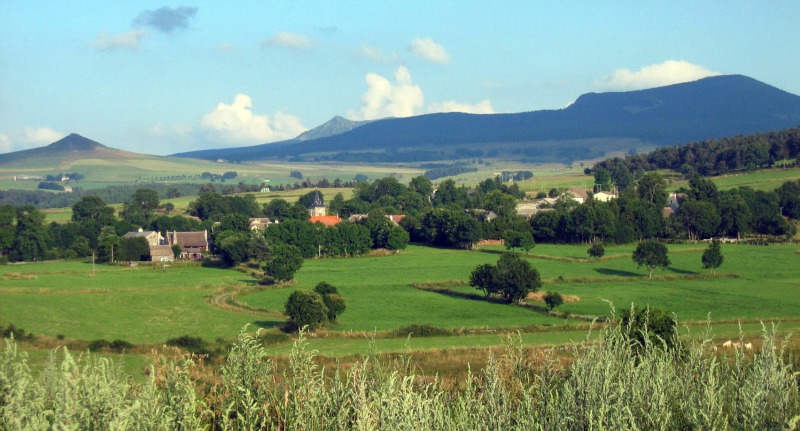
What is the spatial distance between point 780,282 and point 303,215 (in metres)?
60.2

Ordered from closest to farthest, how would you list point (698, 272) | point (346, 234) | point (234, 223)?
point (698, 272) < point (346, 234) < point (234, 223)

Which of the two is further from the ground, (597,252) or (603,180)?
(603,180)

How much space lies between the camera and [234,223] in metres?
94.1

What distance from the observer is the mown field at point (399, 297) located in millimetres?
45094

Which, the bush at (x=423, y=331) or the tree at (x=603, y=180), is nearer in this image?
the bush at (x=423, y=331)

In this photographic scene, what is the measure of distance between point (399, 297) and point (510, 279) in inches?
330

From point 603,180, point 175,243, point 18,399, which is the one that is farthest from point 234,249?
point 603,180

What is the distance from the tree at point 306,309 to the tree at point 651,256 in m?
29.0

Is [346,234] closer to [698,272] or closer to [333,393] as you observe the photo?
[698,272]

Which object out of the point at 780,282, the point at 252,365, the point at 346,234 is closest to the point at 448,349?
the point at 252,365

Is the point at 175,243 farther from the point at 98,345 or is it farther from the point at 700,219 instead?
the point at 700,219

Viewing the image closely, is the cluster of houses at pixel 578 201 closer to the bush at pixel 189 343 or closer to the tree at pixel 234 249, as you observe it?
the tree at pixel 234 249

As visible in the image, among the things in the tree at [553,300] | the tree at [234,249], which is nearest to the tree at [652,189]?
the tree at [234,249]

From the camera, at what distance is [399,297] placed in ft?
191
